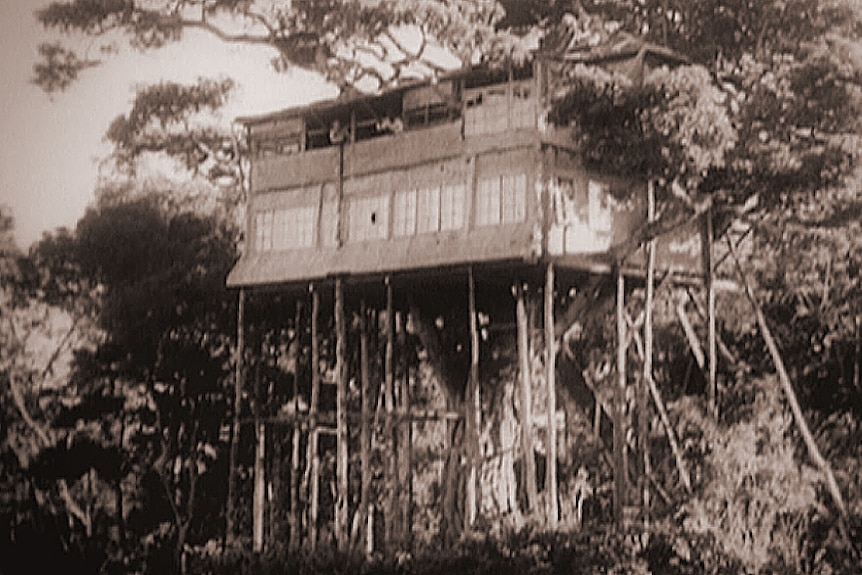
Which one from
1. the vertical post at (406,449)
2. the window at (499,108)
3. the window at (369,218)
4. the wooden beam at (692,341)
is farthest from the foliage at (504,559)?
the window at (499,108)

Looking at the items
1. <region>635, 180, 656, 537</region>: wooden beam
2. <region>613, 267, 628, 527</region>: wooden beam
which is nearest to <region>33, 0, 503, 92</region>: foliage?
<region>635, 180, 656, 537</region>: wooden beam

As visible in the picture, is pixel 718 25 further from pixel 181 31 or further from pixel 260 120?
pixel 260 120

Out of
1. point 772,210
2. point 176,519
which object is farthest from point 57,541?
point 772,210

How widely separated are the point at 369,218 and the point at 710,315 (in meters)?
5.01

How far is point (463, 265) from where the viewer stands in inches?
659

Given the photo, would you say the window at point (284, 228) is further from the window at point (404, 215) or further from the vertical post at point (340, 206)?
the window at point (404, 215)

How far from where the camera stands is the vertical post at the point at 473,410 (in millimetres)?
16844

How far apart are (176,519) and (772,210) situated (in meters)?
12.7

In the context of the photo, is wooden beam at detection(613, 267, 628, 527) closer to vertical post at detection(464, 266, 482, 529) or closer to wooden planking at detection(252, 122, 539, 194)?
vertical post at detection(464, 266, 482, 529)

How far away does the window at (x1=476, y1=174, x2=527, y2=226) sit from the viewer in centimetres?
1662

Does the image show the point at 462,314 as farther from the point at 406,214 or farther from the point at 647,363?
the point at 647,363

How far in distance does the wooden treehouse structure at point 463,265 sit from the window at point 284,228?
0.09 ft

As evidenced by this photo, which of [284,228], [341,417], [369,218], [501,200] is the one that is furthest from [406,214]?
[341,417]

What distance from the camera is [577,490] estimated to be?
63.5 ft
